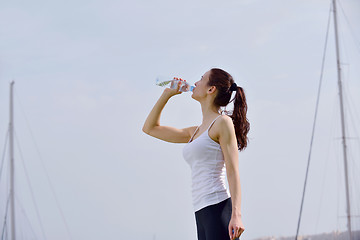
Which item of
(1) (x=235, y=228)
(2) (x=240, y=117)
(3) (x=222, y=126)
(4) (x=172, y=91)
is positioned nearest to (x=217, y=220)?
(1) (x=235, y=228)

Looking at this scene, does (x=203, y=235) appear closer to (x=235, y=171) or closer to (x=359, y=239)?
(x=235, y=171)

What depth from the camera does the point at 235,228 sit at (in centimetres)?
221

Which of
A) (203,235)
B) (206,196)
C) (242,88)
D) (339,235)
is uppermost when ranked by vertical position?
(242,88)

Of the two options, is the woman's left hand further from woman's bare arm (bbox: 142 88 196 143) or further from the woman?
woman's bare arm (bbox: 142 88 196 143)

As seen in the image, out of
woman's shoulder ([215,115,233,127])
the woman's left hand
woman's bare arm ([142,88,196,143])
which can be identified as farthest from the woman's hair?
the woman's left hand

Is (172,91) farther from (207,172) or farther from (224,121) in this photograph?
(207,172)

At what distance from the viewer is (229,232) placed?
87.4 inches

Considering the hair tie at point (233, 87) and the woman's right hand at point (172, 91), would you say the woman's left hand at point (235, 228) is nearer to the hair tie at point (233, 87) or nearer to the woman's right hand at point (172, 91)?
the hair tie at point (233, 87)

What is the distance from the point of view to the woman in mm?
2285

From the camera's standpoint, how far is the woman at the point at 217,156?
7.50 feet

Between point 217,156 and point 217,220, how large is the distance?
0.87 feet

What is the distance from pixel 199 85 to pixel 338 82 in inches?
333

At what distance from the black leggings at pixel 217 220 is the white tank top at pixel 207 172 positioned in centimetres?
2

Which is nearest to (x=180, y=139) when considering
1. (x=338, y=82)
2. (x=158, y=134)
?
(x=158, y=134)
